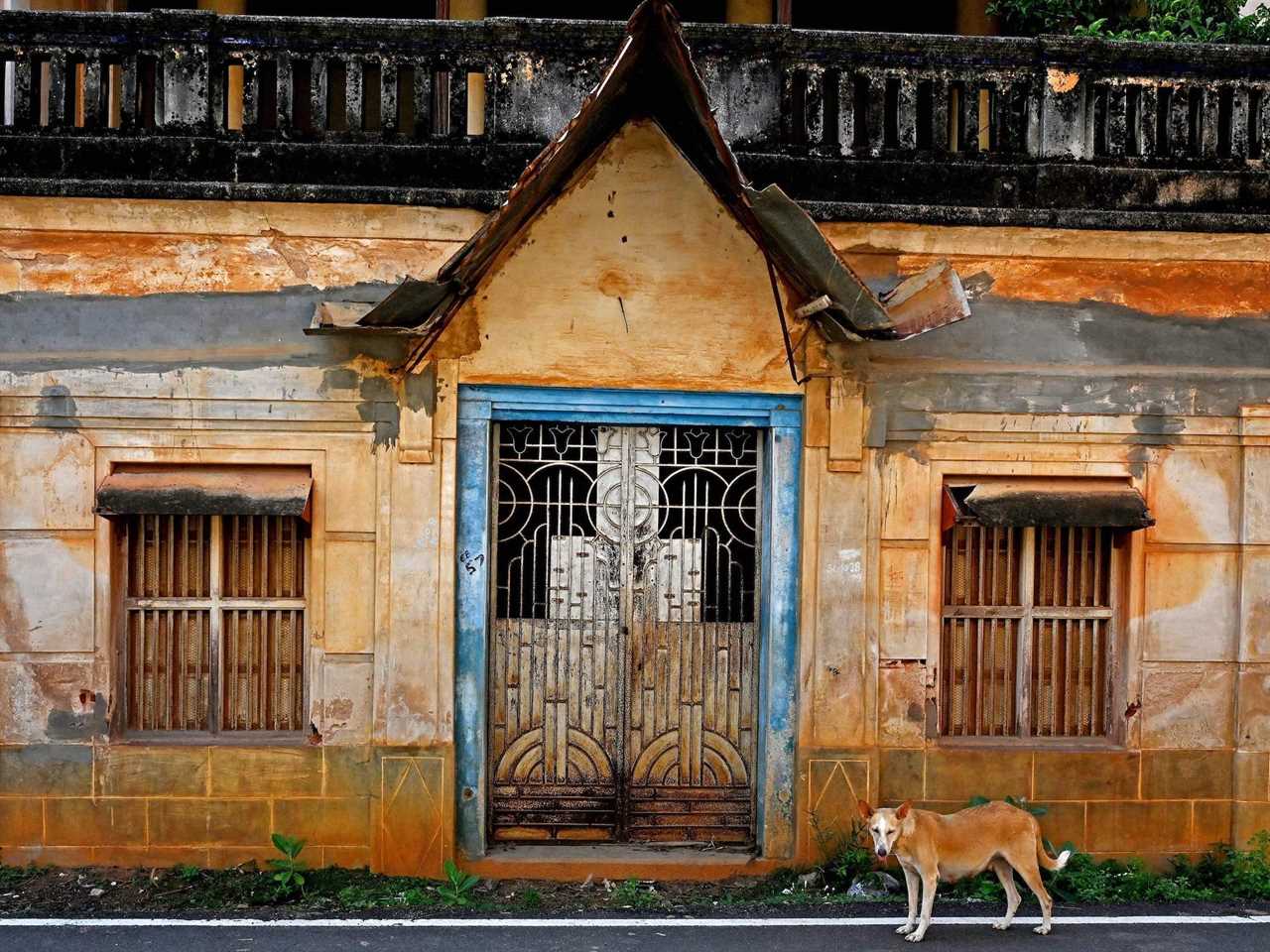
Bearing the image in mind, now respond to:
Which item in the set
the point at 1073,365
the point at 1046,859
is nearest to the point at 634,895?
the point at 1046,859

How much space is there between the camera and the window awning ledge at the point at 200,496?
780 centimetres

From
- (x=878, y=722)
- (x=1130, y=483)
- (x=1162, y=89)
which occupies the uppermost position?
(x=1162, y=89)

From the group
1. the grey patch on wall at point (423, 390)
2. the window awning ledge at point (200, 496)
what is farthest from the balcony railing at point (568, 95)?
the window awning ledge at point (200, 496)

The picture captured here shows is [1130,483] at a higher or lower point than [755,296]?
lower

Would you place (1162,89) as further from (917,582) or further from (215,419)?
(215,419)

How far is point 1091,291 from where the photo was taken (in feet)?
27.3

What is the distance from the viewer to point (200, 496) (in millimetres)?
7840

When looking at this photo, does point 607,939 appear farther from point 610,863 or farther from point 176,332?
point 176,332

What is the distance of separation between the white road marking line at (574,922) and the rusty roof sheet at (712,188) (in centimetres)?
326

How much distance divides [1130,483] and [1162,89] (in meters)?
2.49

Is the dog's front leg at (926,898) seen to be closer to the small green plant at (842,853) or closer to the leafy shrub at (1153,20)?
the small green plant at (842,853)

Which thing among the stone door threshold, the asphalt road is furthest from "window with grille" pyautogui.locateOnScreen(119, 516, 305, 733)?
the stone door threshold

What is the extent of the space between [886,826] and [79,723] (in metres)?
4.72

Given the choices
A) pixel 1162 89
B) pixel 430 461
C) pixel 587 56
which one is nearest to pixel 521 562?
pixel 430 461
